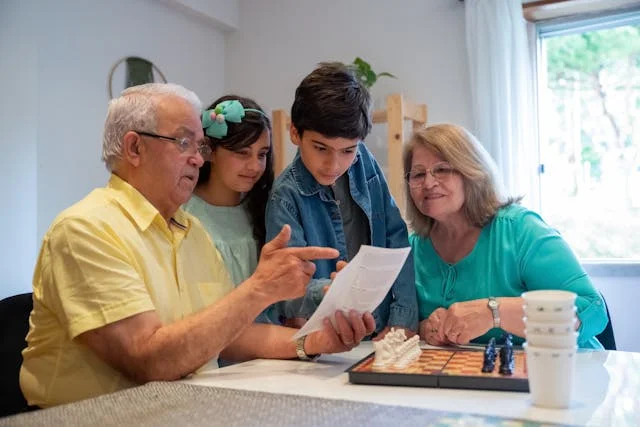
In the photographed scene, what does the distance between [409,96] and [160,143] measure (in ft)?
8.20

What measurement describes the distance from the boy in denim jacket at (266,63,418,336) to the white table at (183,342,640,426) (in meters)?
0.25

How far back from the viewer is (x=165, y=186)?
147cm

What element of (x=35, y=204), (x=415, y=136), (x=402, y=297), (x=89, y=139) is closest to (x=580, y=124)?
(x=415, y=136)

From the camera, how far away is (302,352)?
1.50m

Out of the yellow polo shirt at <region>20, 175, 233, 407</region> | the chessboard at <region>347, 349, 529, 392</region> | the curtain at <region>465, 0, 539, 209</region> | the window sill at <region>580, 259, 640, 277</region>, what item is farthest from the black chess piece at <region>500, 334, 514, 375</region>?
the window sill at <region>580, 259, 640, 277</region>

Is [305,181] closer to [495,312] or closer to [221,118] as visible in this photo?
[221,118]

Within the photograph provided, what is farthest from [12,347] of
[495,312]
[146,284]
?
[495,312]

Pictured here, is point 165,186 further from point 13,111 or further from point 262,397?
point 13,111

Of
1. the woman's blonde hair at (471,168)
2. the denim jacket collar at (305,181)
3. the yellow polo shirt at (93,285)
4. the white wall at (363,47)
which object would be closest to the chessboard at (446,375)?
the yellow polo shirt at (93,285)

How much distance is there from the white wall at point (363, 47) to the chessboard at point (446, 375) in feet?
8.27

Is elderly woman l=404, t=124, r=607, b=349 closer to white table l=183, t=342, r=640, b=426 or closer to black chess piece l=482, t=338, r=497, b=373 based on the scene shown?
white table l=183, t=342, r=640, b=426

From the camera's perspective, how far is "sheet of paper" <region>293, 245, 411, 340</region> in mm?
1252

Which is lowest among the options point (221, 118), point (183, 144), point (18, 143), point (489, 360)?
point (489, 360)

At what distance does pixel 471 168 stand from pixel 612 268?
5.92 ft
